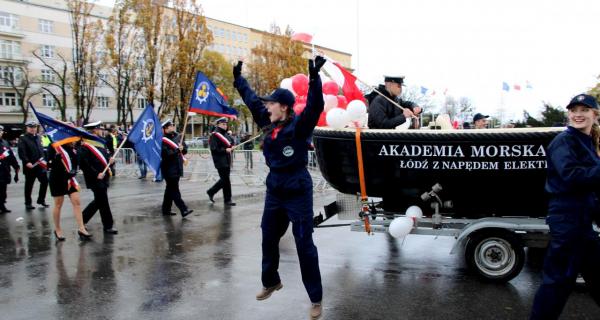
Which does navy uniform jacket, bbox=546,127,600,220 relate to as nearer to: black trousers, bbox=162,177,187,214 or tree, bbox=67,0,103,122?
black trousers, bbox=162,177,187,214

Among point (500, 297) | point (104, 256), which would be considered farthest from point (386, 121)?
point (104, 256)

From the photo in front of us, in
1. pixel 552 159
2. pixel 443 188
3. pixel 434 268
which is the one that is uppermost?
pixel 552 159

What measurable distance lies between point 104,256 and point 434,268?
4000 millimetres

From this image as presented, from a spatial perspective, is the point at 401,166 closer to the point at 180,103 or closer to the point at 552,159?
the point at 552,159

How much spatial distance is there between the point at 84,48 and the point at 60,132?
102 feet

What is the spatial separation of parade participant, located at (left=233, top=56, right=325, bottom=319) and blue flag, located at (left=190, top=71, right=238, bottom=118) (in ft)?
15.6

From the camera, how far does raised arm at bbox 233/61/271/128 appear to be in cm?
453

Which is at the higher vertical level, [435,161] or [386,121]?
[386,121]

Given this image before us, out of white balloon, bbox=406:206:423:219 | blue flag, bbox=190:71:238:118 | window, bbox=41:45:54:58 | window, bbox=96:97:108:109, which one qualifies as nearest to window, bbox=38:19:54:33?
window, bbox=41:45:54:58

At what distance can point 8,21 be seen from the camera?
183 feet

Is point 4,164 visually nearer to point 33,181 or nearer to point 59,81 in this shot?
point 33,181

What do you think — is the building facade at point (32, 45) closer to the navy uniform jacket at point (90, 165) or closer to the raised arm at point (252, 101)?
the navy uniform jacket at point (90, 165)

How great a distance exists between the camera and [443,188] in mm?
5469

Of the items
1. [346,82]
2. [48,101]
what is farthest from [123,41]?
[346,82]
